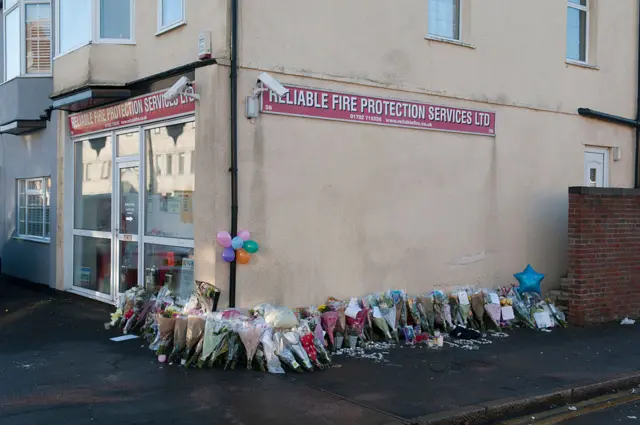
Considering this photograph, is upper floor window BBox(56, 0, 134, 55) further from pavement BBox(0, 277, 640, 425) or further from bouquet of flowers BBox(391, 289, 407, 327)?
bouquet of flowers BBox(391, 289, 407, 327)

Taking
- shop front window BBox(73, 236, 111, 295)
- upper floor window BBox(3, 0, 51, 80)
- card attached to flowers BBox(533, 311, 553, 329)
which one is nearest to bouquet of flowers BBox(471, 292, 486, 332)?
card attached to flowers BBox(533, 311, 553, 329)

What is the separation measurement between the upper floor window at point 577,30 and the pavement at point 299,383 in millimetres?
5618

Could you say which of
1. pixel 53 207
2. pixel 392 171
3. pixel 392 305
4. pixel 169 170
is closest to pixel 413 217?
pixel 392 171

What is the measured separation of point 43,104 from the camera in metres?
12.7

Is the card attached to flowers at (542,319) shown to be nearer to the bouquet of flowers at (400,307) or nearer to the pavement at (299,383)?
the pavement at (299,383)

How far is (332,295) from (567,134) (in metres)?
5.71

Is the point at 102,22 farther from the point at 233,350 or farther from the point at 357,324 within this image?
the point at 357,324

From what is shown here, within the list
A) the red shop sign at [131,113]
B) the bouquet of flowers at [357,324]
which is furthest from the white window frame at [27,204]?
the bouquet of flowers at [357,324]

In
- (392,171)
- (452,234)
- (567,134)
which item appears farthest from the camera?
(567,134)

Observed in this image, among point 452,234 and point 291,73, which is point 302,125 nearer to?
point 291,73

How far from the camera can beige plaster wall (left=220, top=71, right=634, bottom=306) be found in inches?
330

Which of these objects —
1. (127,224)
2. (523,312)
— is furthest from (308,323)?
(523,312)

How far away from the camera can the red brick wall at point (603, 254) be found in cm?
1060

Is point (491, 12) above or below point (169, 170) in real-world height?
above
